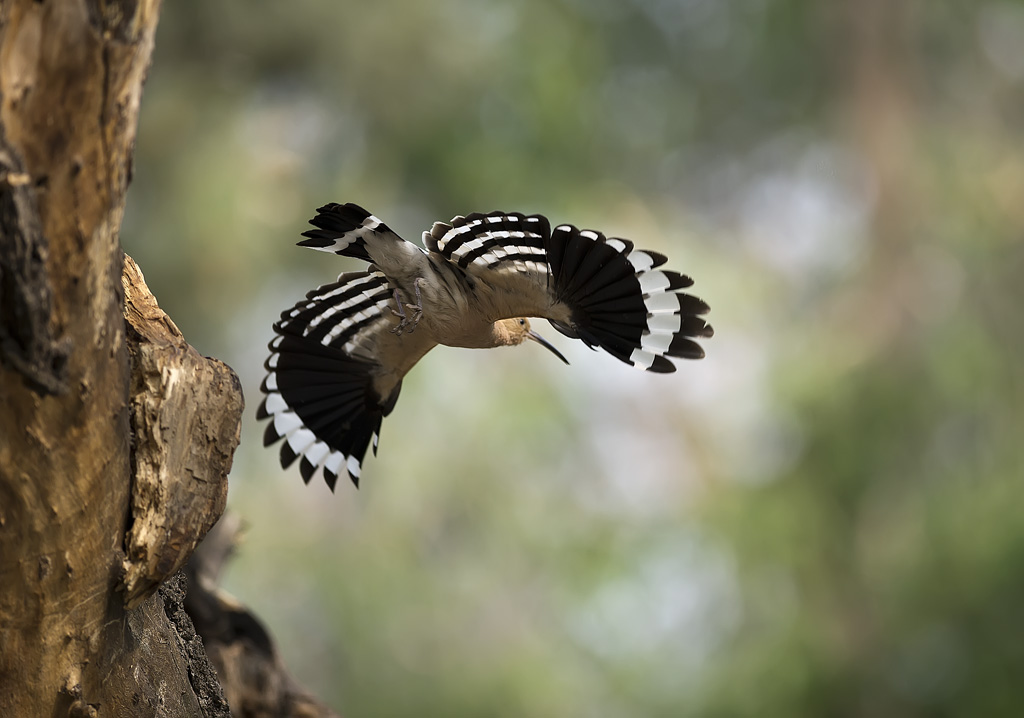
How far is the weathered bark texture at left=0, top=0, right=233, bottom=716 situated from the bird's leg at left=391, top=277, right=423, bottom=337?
542 mm

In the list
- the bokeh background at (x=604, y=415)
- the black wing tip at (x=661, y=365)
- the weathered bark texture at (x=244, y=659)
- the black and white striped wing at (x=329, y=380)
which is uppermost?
the bokeh background at (x=604, y=415)

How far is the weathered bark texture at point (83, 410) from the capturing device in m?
0.95

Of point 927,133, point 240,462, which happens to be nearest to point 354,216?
point 240,462

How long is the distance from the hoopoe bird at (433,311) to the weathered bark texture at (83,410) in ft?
1.63

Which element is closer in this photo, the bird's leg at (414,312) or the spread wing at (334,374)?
the bird's leg at (414,312)

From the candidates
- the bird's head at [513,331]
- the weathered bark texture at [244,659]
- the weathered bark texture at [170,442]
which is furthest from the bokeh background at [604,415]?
the weathered bark texture at [170,442]

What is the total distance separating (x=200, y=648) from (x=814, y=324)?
14.9ft

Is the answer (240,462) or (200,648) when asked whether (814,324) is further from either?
(200,648)

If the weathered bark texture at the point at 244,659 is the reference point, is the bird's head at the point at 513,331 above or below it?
above

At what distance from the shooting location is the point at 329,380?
204 centimetres

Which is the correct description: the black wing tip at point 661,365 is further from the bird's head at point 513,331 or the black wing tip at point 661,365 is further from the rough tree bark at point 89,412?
the rough tree bark at point 89,412

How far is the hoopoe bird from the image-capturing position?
5.23 ft

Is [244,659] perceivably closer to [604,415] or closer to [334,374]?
[334,374]

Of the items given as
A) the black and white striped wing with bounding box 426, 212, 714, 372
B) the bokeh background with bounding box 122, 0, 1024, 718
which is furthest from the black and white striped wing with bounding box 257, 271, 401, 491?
the bokeh background with bounding box 122, 0, 1024, 718
